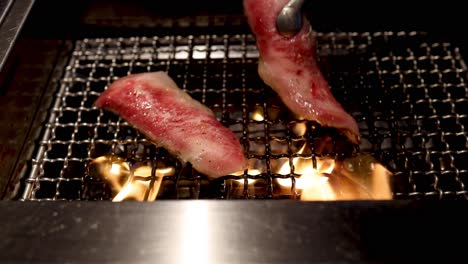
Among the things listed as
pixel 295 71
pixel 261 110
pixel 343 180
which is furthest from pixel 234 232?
pixel 261 110

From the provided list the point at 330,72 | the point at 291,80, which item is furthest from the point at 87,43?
the point at 330,72

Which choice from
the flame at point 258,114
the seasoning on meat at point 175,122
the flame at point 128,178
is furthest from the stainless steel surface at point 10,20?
the flame at point 258,114

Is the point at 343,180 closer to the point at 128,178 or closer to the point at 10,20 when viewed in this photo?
the point at 128,178

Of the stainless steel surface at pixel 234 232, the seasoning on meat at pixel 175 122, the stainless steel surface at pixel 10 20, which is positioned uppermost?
the stainless steel surface at pixel 10 20

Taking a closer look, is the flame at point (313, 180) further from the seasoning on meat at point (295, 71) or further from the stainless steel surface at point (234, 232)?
the stainless steel surface at point (234, 232)

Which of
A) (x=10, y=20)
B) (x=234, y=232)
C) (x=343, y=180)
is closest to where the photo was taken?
(x=234, y=232)

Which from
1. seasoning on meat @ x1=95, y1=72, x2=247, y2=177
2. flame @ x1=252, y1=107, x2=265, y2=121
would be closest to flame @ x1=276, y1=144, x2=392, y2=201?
seasoning on meat @ x1=95, y1=72, x2=247, y2=177
